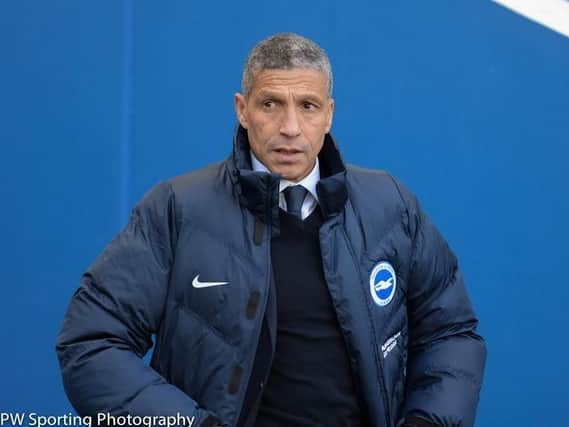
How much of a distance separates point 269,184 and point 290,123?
163 millimetres

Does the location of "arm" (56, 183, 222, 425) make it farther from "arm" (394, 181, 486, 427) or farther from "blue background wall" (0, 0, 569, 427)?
"blue background wall" (0, 0, 569, 427)

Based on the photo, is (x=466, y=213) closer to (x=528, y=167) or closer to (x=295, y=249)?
(x=528, y=167)

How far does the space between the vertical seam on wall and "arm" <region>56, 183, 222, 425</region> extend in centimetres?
106

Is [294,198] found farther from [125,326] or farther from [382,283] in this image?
[125,326]

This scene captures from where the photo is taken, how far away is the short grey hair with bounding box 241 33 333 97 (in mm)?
2510

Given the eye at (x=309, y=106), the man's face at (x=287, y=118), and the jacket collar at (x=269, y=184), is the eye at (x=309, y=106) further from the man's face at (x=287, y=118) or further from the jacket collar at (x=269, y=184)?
the jacket collar at (x=269, y=184)

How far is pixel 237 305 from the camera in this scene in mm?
2395

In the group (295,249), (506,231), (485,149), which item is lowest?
(295,249)

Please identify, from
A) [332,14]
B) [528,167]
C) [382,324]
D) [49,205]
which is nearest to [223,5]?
[332,14]

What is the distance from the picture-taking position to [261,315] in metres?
2.38

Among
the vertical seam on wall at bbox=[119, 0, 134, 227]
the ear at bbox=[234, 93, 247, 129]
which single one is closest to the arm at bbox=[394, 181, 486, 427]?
the ear at bbox=[234, 93, 247, 129]

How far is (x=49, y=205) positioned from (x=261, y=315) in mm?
1335

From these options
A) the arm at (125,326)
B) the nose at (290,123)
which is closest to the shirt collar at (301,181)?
the nose at (290,123)

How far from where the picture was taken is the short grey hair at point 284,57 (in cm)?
251
